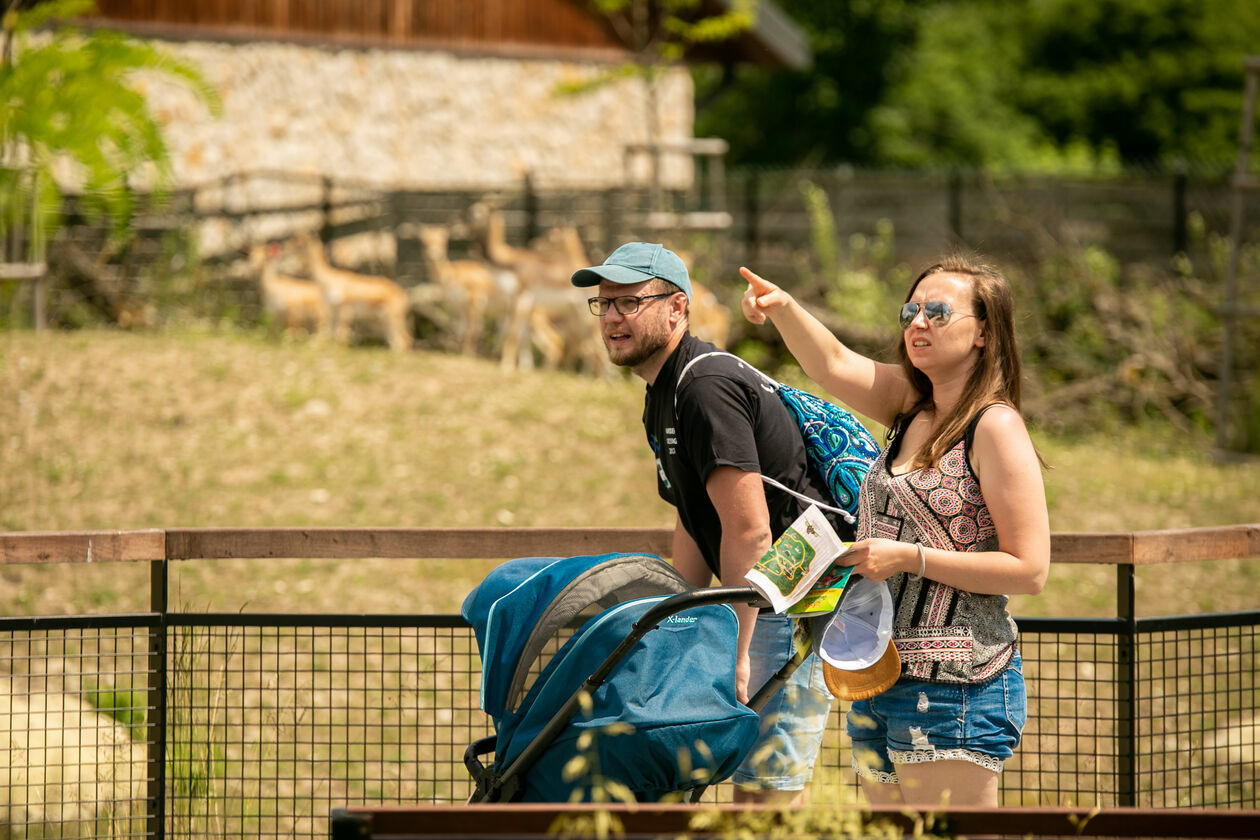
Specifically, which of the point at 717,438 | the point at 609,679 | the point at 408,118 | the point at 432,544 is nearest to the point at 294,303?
the point at 408,118

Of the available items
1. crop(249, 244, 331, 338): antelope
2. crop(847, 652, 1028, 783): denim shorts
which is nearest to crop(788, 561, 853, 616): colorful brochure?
crop(847, 652, 1028, 783): denim shorts

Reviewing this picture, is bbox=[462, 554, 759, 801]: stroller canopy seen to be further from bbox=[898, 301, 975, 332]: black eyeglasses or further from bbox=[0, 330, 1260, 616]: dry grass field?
bbox=[0, 330, 1260, 616]: dry grass field

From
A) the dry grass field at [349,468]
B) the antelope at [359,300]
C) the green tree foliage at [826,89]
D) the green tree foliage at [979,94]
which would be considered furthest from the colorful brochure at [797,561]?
the green tree foliage at [826,89]

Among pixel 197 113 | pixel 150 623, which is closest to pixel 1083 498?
pixel 150 623

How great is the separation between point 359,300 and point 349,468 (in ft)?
14.3

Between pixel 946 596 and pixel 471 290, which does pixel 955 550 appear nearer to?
pixel 946 596

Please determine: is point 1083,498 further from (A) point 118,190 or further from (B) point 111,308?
(B) point 111,308

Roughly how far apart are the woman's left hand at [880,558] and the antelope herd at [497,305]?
9.69 m

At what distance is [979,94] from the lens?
3934cm

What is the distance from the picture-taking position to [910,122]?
38031 mm

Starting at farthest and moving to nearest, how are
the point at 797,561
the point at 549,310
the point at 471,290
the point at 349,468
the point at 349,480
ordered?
1. the point at 471,290
2. the point at 549,310
3. the point at 349,468
4. the point at 349,480
5. the point at 797,561

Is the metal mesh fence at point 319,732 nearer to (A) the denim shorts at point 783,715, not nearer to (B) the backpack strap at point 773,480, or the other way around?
(A) the denim shorts at point 783,715

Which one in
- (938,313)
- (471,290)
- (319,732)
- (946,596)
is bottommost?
(319,732)

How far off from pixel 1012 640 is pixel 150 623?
2346 millimetres
